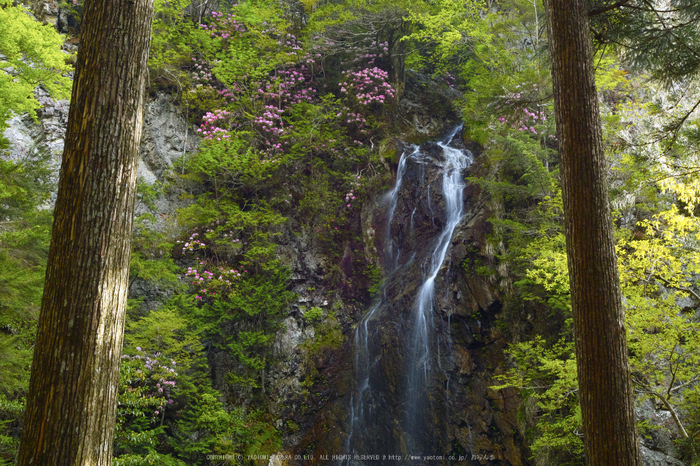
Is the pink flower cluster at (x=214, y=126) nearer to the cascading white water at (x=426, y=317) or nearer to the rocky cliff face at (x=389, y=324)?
the rocky cliff face at (x=389, y=324)

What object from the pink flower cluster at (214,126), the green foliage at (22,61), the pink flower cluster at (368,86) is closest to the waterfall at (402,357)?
the pink flower cluster at (368,86)

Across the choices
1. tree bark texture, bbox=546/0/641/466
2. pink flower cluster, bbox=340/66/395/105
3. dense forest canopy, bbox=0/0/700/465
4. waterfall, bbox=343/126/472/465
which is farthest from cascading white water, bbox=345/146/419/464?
tree bark texture, bbox=546/0/641/466

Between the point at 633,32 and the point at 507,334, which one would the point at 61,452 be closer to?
the point at 633,32

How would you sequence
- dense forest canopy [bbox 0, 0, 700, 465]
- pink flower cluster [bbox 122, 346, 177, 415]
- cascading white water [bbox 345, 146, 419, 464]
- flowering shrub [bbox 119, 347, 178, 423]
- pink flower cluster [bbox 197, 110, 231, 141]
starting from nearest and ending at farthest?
1. dense forest canopy [bbox 0, 0, 700, 465]
2. flowering shrub [bbox 119, 347, 178, 423]
3. pink flower cluster [bbox 122, 346, 177, 415]
4. cascading white water [bbox 345, 146, 419, 464]
5. pink flower cluster [bbox 197, 110, 231, 141]

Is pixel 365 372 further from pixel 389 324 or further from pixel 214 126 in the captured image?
pixel 214 126

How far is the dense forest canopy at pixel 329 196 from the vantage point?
567cm

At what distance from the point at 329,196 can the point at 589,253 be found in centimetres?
1144

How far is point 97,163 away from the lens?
249 centimetres

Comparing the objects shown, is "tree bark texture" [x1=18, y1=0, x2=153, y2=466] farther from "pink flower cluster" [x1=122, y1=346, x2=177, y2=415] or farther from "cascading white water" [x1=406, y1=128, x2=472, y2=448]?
"cascading white water" [x1=406, y1=128, x2=472, y2=448]

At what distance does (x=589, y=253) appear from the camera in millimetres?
3205

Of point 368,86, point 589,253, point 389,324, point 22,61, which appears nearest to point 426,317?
point 389,324

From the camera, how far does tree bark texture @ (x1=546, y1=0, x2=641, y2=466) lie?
2.98m

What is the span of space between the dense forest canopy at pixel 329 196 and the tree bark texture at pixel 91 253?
3882 mm

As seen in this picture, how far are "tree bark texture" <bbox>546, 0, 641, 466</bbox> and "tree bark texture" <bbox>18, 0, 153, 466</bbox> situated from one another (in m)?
3.23
